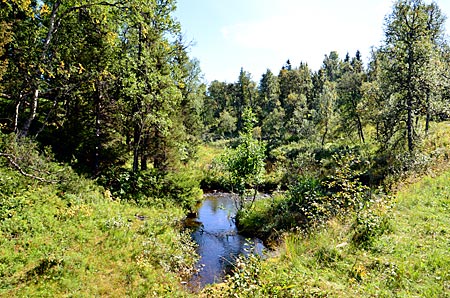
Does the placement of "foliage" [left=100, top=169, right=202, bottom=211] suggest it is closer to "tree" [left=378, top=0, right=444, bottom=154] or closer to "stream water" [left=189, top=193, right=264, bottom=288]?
"stream water" [left=189, top=193, right=264, bottom=288]

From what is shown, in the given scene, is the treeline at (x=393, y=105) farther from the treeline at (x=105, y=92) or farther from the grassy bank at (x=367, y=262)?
the treeline at (x=105, y=92)

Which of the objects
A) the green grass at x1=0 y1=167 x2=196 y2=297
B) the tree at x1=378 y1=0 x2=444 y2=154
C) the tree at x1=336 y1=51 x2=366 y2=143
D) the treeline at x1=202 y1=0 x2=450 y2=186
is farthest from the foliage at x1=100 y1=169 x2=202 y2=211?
the tree at x1=336 y1=51 x2=366 y2=143

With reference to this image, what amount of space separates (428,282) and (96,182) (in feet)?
46.0

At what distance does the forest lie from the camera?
709cm

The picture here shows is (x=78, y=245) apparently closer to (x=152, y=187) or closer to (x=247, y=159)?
(x=152, y=187)

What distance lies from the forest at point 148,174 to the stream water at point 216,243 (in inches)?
26.5

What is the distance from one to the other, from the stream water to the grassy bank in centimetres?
119

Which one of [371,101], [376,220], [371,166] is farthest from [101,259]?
[371,101]

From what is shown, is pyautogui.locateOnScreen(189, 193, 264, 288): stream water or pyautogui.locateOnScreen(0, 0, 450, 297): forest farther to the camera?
pyautogui.locateOnScreen(189, 193, 264, 288): stream water

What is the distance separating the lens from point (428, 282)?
5473 millimetres

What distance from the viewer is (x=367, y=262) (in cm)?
650

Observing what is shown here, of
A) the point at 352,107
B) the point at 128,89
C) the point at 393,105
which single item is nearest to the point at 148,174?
the point at 128,89

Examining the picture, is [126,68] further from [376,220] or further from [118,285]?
[376,220]

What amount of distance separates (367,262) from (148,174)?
13016 mm
